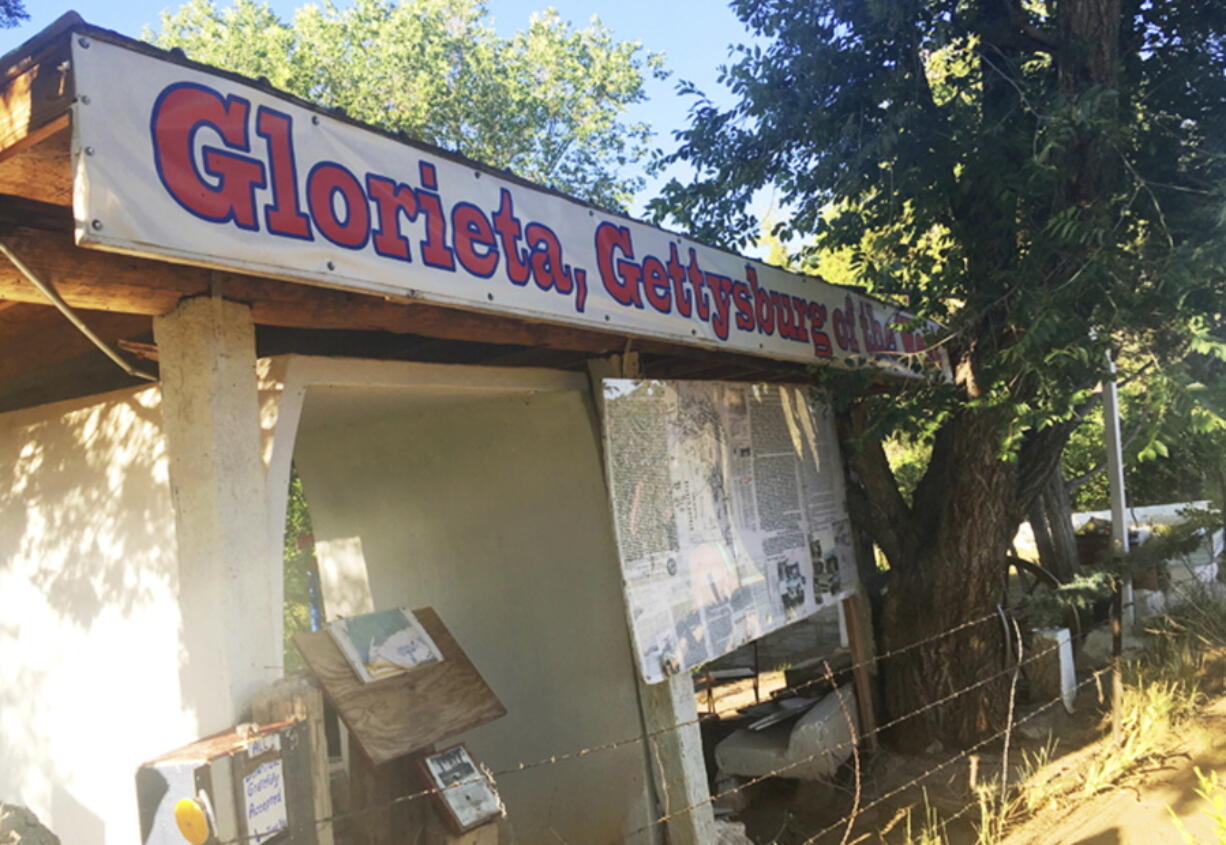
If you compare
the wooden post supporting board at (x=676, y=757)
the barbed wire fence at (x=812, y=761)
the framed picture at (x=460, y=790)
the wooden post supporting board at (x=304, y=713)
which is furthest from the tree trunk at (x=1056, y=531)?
the wooden post supporting board at (x=304, y=713)

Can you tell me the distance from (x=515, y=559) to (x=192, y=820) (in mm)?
2899

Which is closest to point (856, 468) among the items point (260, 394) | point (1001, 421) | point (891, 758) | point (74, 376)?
point (1001, 421)

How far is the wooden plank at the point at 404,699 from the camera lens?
3420 millimetres

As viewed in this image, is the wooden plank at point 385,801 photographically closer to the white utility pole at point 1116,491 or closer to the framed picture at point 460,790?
the framed picture at point 460,790

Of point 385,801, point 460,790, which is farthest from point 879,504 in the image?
point 385,801

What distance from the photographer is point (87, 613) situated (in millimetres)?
3689

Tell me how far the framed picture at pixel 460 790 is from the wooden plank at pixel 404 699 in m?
0.10

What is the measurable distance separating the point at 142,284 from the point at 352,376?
109 cm

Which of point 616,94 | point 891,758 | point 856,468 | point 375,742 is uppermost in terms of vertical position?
point 616,94

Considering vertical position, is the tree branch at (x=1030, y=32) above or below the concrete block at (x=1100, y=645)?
above

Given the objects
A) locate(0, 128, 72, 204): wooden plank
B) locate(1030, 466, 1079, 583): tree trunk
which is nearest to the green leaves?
locate(1030, 466, 1079, 583): tree trunk

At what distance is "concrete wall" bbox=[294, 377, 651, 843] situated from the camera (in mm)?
4836

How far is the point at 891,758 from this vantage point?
244 inches

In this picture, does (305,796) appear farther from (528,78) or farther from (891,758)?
(528,78)
